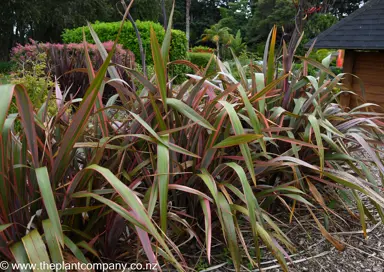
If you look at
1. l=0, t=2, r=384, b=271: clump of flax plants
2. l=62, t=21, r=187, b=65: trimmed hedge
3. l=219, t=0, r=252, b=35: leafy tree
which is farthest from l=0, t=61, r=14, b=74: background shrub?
l=219, t=0, r=252, b=35: leafy tree

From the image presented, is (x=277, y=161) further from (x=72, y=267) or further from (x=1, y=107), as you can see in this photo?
(x=1, y=107)

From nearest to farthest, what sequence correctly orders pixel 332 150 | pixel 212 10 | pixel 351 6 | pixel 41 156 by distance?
pixel 41 156 < pixel 332 150 < pixel 351 6 < pixel 212 10

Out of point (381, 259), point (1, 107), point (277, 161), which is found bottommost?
point (381, 259)

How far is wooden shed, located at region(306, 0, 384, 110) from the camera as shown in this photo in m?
5.77

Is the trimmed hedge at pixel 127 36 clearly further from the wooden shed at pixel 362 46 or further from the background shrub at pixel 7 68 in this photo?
the wooden shed at pixel 362 46

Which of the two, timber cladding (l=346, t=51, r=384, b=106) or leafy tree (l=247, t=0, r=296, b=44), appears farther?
leafy tree (l=247, t=0, r=296, b=44)

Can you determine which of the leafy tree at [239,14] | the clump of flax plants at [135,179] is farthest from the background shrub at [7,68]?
the leafy tree at [239,14]

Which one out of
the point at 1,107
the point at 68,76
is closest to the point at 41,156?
the point at 1,107

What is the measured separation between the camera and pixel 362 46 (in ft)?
18.2

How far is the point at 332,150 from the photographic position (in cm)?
220

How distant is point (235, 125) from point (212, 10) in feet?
163

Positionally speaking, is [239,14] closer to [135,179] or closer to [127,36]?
[127,36]

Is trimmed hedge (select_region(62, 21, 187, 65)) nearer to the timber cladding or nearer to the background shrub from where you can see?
the background shrub

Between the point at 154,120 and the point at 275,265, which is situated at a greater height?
the point at 154,120
